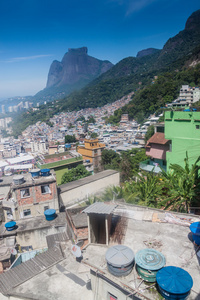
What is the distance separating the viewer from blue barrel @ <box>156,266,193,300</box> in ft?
12.6

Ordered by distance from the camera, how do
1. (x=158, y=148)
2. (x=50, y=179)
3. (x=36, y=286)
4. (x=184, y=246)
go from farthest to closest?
(x=158, y=148) → (x=50, y=179) → (x=36, y=286) → (x=184, y=246)

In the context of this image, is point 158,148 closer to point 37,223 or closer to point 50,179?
point 50,179

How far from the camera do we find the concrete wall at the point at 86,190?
18680 millimetres

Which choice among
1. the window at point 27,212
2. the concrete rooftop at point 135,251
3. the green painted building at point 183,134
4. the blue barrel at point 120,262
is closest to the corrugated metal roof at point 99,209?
the concrete rooftop at point 135,251

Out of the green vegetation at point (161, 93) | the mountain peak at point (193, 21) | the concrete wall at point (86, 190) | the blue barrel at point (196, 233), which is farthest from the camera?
the mountain peak at point (193, 21)

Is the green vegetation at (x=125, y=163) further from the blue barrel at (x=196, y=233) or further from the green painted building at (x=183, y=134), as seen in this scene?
the blue barrel at (x=196, y=233)

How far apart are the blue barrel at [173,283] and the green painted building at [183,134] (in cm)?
909

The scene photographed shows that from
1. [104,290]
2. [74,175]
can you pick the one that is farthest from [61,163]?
[104,290]

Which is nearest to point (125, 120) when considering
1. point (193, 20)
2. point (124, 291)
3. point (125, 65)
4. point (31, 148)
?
point (31, 148)

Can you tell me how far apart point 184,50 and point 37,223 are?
14258 centimetres

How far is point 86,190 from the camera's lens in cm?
2014

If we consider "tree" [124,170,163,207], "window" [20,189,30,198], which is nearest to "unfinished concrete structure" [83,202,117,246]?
"tree" [124,170,163,207]

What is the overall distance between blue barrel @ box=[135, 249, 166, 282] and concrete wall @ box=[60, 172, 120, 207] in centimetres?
1401

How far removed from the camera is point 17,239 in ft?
40.4
